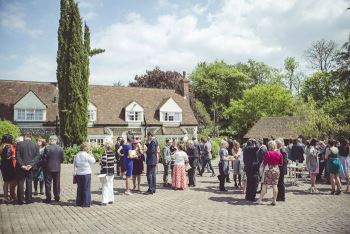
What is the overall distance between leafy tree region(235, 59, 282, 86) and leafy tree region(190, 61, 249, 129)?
3491 millimetres

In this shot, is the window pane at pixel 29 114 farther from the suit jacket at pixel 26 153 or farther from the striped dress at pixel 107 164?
the striped dress at pixel 107 164

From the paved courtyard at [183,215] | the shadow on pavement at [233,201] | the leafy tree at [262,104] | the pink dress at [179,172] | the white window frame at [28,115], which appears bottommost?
the shadow on pavement at [233,201]

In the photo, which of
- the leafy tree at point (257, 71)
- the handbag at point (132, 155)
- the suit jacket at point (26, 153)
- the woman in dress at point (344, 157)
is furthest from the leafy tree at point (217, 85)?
the suit jacket at point (26, 153)

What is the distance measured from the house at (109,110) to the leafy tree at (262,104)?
48.9ft

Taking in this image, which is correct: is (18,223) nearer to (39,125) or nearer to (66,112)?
(66,112)

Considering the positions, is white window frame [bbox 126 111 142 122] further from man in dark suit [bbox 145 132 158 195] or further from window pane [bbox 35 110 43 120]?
man in dark suit [bbox 145 132 158 195]

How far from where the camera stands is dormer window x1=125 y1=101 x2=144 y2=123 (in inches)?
1587

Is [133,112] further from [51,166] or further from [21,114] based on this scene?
[51,166]

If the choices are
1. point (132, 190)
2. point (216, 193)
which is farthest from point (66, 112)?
point (216, 193)

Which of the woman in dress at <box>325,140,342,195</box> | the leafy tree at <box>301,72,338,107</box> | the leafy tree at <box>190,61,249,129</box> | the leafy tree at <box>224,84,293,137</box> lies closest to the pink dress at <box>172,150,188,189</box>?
the woman in dress at <box>325,140,342,195</box>

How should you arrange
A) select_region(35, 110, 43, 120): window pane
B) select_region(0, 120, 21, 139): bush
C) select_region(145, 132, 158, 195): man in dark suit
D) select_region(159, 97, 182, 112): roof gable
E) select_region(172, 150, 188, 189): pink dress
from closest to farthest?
select_region(145, 132, 158, 195): man in dark suit < select_region(172, 150, 188, 189): pink dress < select_region(0, 120, 21, 139): bush < select_region(35, 110, 43, 120): window pane < select_region(159, 97, 182, 112): roof gable

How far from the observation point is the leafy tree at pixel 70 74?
31.0 m

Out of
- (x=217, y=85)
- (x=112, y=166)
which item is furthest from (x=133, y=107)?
(x=112, y=166)

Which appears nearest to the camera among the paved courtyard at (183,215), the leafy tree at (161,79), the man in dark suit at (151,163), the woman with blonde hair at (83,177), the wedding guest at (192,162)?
the paved courtyard at (183,215)
